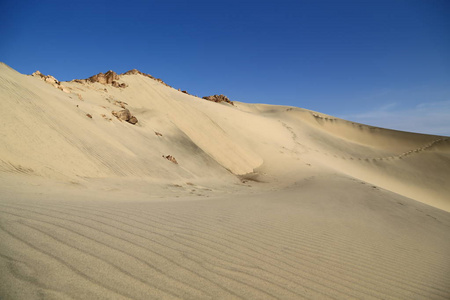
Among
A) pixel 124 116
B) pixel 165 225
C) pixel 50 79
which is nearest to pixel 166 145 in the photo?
pixel 124 116

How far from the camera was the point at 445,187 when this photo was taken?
1630cm

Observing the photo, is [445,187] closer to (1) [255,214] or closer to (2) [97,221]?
(1) [255,214]

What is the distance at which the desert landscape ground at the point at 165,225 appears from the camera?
181 cm

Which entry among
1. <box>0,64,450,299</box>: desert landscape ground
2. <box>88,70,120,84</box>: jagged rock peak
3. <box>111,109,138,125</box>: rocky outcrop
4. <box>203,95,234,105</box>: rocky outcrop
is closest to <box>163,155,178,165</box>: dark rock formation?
<box>0,64,450,299</box>: desert landscape ground

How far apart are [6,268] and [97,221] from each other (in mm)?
1145

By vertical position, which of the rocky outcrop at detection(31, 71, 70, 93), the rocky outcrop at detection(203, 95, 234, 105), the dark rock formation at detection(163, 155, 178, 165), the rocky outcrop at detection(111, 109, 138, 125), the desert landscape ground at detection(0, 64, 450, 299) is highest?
the rocky outcrop at detection(203, 95, 234, 105)

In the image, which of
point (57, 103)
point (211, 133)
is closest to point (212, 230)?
point (57, 103)

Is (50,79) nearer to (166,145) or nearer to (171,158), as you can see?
(166,145)

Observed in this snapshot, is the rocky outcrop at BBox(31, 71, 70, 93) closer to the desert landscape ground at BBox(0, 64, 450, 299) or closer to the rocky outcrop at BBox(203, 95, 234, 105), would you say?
the desert landscape ground at BBox(0, 64, 450, 299)

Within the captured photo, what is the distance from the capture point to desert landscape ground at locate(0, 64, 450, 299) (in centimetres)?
181

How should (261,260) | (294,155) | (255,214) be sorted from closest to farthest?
(261,260) → (255,214) → (294,155)

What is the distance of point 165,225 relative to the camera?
300cm

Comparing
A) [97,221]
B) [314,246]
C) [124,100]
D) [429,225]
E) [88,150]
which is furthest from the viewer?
[124,100]

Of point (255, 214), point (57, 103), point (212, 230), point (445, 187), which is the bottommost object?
point (212, 230)
